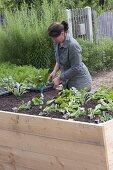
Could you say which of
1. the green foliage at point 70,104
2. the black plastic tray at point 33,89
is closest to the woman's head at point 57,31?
the black plastic tray at point 33,89

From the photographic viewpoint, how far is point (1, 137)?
4.19 metres

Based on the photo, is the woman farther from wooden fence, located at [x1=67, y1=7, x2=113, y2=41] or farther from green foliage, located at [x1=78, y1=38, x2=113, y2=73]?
wooden fence, located at [x1=67, y1=7, x2=113, y2=41]

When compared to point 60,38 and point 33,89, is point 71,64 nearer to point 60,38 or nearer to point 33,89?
point 60,38

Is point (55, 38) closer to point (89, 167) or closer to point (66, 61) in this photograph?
point (66, 61)

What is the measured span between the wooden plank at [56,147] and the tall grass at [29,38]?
6.72m

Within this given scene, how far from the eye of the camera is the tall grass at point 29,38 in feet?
35.3

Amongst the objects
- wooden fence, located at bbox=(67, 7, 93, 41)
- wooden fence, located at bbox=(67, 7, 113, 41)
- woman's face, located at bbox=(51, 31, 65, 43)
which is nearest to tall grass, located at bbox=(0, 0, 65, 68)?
wooden fence, located at bbox=(67, 7, 113, 41)

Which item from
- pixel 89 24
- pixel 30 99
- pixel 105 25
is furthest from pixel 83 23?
pixel 30 99

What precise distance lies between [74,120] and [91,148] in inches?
14.4

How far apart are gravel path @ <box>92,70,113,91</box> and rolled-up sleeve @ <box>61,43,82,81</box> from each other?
508cm

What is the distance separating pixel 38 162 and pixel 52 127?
1.42 feet

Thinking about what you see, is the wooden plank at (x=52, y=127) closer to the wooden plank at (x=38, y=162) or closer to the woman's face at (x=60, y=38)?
the wooden plank at (x=38, y=162)

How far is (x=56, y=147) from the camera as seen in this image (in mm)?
3699

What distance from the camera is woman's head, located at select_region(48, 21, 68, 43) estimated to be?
523 cm
